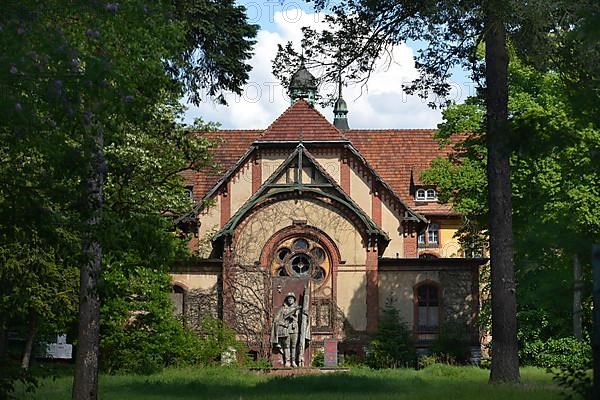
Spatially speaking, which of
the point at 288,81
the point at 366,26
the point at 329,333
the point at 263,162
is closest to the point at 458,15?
the point at 366,26

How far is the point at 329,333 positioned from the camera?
3859cm

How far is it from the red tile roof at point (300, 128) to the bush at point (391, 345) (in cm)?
831

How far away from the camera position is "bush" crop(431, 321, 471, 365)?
3709 cm

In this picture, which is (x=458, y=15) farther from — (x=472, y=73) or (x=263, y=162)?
(x=263, y=162)

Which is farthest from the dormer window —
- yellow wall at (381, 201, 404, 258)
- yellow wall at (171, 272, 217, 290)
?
yellow wall at (171, 272, 217, 290)

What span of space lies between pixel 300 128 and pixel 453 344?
11177mm

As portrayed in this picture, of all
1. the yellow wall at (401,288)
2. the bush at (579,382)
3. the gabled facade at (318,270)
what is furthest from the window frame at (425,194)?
the bush at (579,382)

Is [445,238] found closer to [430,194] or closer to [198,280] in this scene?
[430,194]

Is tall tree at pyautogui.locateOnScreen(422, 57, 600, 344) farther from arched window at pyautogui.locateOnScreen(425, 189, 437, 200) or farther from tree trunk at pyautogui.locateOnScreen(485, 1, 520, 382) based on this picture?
arched window at pyautogui.locateOnScreen(425, 189, 437, 200)

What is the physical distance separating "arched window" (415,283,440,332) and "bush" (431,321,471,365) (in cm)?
53

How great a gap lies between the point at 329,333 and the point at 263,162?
26.7ft

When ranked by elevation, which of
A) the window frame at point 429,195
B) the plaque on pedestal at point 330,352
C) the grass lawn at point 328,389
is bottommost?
the grass lawn at point 328,389

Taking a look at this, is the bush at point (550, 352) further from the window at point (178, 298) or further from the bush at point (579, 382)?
the bush at point (579, 382)

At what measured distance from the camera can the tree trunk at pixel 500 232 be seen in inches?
772
